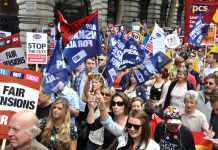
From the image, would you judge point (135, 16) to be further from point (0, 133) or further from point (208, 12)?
point (0, 133)

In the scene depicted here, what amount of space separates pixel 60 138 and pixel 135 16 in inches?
1218

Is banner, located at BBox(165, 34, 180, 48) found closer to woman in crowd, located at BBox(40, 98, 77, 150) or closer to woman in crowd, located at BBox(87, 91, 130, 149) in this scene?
woman in crowd, located at BBox(87, 91, 130, 149)

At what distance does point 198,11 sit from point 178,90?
7696 millimetres

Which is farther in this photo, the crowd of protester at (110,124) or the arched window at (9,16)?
the arched window at (9,16)

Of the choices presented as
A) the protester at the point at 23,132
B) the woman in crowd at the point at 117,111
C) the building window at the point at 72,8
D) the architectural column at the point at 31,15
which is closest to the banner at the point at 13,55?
the woman in crowd at the point at 117,111

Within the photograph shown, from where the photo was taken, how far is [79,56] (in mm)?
7801

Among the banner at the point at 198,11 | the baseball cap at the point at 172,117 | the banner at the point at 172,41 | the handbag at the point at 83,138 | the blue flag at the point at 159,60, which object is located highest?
the banner at the point at 198,11

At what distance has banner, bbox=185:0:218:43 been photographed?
14.7m

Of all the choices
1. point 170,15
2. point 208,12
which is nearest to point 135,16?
point 170,15

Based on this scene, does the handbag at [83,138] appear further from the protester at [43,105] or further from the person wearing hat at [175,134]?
the person wearing hat at [175,134]

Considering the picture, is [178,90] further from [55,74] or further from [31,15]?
[31,15]

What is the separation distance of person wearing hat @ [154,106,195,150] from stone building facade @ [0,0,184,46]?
803 inches

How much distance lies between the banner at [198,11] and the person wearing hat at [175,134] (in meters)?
9.81

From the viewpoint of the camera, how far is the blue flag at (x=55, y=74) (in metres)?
7.03
